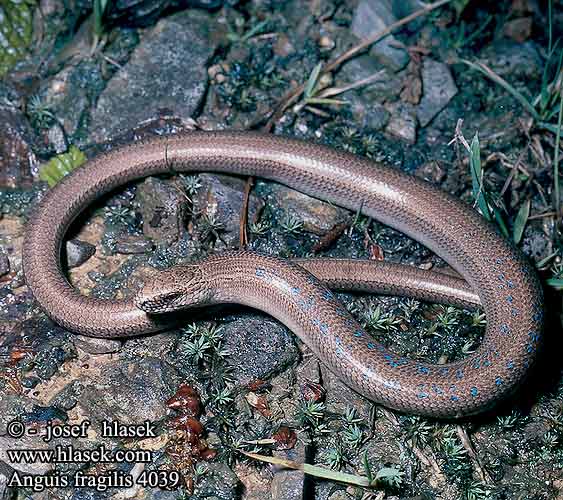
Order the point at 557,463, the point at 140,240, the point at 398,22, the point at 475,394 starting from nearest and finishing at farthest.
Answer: the point at 475,394 < the point at 557,463 < the point at 140,240 < the point at 398,22

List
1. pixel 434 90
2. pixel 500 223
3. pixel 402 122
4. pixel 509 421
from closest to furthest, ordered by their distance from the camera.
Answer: pixel 509 421
pixel 500 223
pixel 402 122
pixel 434 90

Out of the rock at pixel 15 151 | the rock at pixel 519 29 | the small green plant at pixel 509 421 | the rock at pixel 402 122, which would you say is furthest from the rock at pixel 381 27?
the small green plant at pixel 509 421

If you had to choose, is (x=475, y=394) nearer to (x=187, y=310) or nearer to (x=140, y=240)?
(x=187, y=310)

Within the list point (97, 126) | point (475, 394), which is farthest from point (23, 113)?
point (475, 394)

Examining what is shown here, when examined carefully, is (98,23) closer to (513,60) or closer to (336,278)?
(336,278)

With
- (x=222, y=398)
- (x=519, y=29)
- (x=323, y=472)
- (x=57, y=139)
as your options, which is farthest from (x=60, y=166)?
(x=519, y=29)

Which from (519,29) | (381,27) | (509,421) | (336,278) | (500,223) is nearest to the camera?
(509,421)
